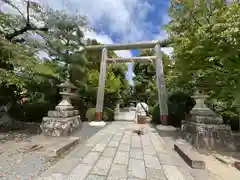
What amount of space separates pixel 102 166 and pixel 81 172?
1.37 ft

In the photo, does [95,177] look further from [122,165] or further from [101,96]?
[101,96]

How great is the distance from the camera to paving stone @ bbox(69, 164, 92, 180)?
235 centimetres

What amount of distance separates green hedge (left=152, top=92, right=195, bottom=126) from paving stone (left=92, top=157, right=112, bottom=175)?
5.44 metres

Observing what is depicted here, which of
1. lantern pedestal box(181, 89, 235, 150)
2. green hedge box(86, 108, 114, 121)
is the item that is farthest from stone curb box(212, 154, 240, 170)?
green hedge box(86, 108, 114, 121)

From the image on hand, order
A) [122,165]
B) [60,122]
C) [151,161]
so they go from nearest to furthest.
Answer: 1. [122,165]
2. [151,161]
3. [60,122]

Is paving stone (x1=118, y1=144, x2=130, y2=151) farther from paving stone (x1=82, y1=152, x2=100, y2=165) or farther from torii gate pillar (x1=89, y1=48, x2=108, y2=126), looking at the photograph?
torii gate pillar (x1=89, y1=48, x2=108, y2=126)

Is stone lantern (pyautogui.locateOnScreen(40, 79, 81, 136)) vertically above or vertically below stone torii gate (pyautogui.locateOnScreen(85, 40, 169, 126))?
below

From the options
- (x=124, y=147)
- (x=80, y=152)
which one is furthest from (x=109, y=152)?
(x=80, y=152)

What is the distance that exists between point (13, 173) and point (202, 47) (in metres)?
4.62

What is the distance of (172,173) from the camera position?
2.59m

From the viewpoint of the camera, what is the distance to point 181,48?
4199 millimetres

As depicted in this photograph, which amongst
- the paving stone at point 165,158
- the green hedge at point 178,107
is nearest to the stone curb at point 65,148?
the paving stone at point 165,158

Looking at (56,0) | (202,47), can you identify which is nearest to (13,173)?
(202,47)

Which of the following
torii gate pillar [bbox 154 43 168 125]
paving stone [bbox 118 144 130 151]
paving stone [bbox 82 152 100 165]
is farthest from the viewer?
torii gate pillar [bbox 154 43 168 125]
